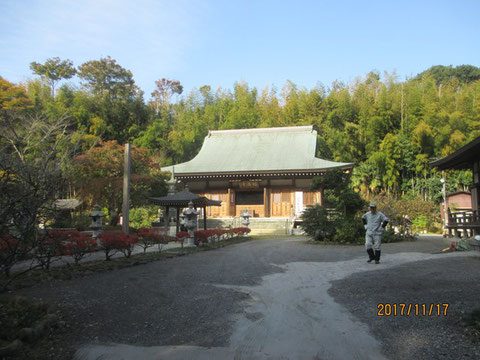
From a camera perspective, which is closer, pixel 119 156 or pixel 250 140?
pixel 119 156

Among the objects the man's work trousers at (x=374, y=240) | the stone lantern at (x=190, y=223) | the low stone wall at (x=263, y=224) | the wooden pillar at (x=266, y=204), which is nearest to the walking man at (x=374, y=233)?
the man's work trousers at (x=374, y=240)

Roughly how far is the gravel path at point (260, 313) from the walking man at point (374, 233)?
2.46 feet

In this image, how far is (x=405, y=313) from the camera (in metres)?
4.06

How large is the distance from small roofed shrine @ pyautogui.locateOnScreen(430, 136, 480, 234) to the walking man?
4880 millimetres

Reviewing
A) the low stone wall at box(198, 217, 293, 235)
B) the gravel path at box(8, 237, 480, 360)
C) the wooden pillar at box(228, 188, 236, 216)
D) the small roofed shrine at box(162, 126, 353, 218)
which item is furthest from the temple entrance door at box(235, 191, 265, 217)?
the gravel path at box(8, 237, 480, 360)

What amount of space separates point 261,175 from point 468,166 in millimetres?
12403

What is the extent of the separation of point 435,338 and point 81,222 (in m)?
19.3

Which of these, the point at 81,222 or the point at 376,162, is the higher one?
the point at 376,162

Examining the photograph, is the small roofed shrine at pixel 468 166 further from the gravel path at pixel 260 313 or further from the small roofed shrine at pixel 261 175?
the small roofed shrine at pixel 261 175

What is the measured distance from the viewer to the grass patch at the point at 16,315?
11.0 ft

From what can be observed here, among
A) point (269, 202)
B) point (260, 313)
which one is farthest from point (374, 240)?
point (269, 202)

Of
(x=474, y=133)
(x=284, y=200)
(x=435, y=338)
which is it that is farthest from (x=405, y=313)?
(x=474, y=133)

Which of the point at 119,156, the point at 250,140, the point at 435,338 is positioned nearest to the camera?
the point at 435,338

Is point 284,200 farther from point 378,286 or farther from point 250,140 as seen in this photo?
point 378,286
